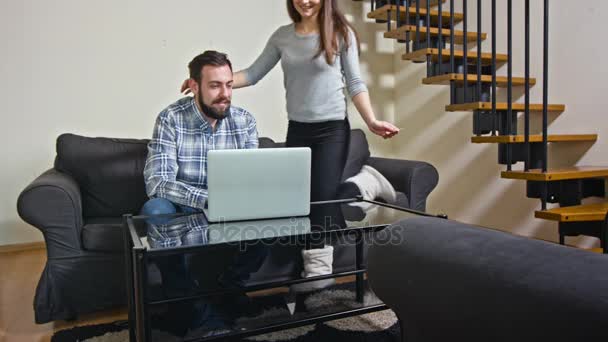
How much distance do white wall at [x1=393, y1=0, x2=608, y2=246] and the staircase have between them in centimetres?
8

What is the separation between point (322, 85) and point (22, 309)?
1477 mm

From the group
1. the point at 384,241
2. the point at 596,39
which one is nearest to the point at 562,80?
the point at 596,39

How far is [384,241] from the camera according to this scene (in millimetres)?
595

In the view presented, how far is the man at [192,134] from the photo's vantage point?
5.27 ft

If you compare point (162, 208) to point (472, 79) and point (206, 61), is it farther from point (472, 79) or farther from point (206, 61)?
point (472, 79)

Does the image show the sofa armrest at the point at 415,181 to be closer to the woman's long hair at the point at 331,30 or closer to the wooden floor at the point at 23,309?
the wooden floor at the point at 23,309

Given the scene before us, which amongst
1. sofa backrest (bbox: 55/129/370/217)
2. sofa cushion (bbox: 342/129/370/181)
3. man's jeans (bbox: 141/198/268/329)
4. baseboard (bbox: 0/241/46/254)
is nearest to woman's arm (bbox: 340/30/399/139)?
man's jeans (bbox: 141/198/268/329)

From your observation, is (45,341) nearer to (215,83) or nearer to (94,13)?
(215,83)

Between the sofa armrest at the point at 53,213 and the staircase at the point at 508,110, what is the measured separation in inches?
68.1

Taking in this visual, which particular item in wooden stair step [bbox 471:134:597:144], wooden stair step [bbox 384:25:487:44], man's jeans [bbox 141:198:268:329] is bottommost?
man's jeans [bbox 141:198:268:329]

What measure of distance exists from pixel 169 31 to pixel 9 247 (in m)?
1.62

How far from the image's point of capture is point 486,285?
424mm

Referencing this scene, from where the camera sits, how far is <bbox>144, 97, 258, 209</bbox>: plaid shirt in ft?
5.21

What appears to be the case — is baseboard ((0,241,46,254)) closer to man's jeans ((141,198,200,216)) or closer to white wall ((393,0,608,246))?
man's jeans ((141,198,200,216))
